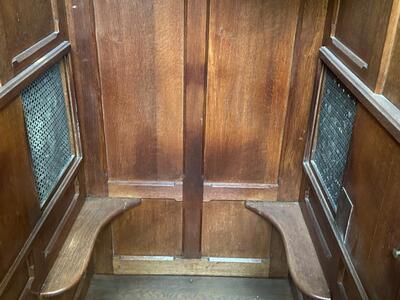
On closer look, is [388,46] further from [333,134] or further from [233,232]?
[233,232]

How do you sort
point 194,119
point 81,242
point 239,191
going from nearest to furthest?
point 81,242 < point 194,119 < point 239,191

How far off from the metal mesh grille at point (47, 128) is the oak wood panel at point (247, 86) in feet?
1.58

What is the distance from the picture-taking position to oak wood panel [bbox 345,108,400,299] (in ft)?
2.98

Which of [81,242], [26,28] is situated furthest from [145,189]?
[26,28]

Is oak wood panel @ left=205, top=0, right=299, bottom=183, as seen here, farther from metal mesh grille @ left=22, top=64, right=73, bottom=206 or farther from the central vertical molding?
metal mesh grille @ left=22, top=64, right=73, bottom=206

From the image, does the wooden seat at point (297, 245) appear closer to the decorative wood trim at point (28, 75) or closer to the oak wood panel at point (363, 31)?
the oak wood panel at point (363, 31)

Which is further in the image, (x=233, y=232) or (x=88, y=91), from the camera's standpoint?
(x=233, y=232)

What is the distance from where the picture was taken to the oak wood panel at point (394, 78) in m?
0.93

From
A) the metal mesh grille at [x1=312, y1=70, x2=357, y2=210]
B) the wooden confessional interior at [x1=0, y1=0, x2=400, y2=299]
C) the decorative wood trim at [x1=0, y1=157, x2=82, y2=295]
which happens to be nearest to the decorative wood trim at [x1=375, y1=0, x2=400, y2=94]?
the wooden confessional interior at [x1=0, y1=0, x2=400, y2=299]

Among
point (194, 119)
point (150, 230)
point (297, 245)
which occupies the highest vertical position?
point (194, 119)

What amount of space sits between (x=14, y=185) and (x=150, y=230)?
0.80 m

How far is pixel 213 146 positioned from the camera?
1633 millimetres

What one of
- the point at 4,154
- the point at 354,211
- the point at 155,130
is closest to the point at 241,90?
the point at 155,130

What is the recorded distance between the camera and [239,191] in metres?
1.70
